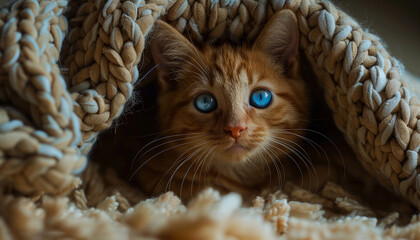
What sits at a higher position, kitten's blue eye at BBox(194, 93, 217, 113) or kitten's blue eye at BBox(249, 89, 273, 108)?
kitten's blue eye at BBox(249, 89, 273, 108)

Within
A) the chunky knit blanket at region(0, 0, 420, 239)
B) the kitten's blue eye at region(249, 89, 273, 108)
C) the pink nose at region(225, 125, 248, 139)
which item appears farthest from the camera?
the kitten's blue eye at region(249, 89, 273, 108)

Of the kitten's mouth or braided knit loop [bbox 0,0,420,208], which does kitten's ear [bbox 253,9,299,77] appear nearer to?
braided knit loop [bbox 0,0,420,208]

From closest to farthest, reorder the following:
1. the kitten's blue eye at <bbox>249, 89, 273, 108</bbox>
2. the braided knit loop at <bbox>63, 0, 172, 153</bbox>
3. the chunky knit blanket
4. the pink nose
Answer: the chunky knit blanket, the braided knit loop at <bbox>63, 0, 172, 153</bbox>, the pink nose, the kitten's blue eye at <bbox>249, 89, 273, 108</bbox>

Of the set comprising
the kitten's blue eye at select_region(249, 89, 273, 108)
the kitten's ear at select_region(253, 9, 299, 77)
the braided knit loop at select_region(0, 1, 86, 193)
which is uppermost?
the kitten's ear at select_region(253, 9, 299, 77)

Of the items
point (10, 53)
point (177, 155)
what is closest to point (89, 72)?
point (10, 53)

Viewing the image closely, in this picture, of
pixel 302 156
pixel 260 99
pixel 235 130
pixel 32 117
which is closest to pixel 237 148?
pixel 235 130

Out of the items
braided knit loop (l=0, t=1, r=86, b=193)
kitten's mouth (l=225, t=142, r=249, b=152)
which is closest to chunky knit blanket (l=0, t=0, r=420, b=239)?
braided knit loop (l=0, t=1, r=86, b=193)

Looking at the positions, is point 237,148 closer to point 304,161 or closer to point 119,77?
point 304,161

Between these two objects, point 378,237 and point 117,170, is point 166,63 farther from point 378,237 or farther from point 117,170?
point 378,237
